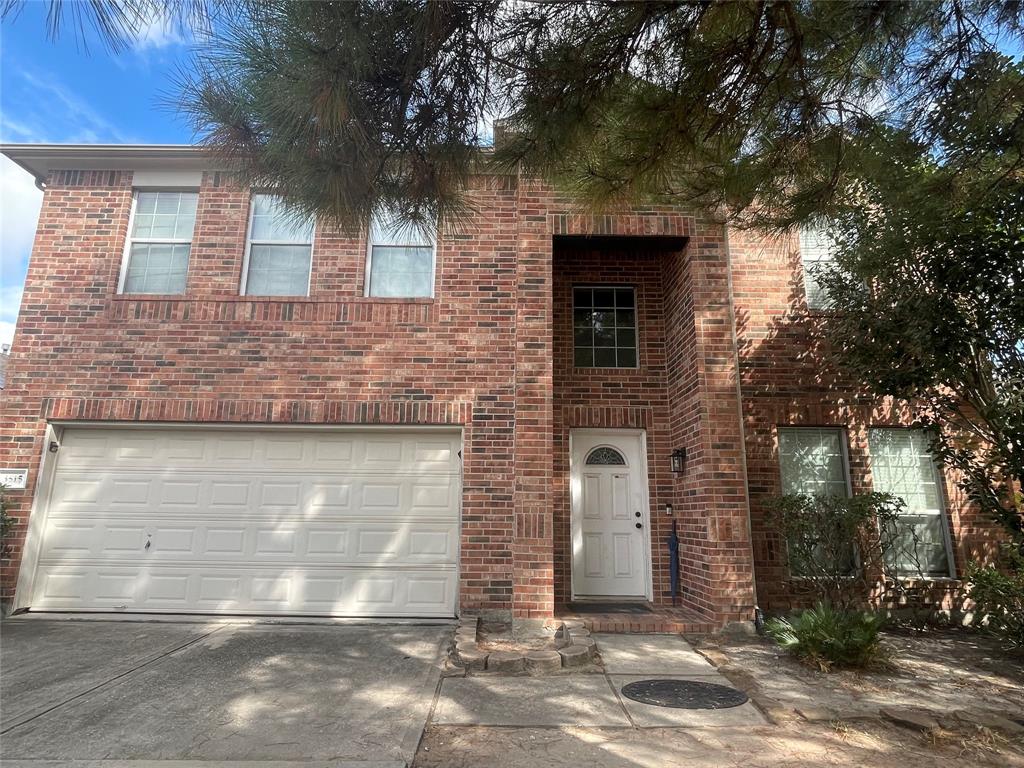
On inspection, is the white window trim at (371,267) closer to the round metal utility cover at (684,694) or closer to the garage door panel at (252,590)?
the garage door panel at (252,590)

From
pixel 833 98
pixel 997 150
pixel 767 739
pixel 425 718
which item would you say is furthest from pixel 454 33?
pixel 767 739

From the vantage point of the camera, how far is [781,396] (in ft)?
21.8

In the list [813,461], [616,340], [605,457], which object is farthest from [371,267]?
[813,461]

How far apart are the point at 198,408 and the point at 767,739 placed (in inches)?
245

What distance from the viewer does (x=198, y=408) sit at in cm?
647

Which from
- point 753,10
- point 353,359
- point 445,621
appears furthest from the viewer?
point 353,359

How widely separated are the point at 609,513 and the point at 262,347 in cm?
454

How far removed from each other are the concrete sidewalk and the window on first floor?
3.46 meters

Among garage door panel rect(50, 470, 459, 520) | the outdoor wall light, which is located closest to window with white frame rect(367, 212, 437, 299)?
garage door panel rect(50, 470, 459, 520)

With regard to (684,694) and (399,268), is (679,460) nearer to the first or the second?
(684,694)

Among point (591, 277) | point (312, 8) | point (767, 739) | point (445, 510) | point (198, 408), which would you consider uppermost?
point (591, 277)

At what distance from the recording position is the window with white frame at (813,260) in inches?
270

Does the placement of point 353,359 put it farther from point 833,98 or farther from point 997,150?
point 997,150

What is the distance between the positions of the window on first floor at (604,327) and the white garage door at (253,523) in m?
2.00
